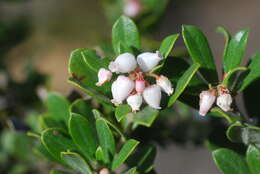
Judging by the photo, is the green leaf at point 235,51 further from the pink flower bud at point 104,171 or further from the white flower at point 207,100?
the pink flower bud at point 104,171

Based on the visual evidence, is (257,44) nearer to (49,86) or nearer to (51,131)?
(49,86)

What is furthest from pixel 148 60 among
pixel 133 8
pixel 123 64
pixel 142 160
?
pixel 133 8

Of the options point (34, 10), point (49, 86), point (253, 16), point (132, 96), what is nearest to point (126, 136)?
point (132, 96)

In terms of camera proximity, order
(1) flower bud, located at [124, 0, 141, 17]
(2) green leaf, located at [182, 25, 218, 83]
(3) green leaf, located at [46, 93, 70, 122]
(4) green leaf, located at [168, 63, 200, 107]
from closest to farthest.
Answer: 1. (4) green leaf, located at [168, 63, 200, 107]
2. (2) green leaf, located at [182, 25, 218, 83]
3. (3) green leaf, located at [46, 93, 70, 122]
4. (1) flower bud, located at [124, 0, 141, 17]

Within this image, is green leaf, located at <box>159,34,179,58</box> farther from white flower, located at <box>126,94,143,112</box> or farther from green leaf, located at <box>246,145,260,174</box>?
green leaf, located at <box>246,145,260,174</box>

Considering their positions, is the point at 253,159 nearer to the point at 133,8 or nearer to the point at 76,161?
the point at 76,161

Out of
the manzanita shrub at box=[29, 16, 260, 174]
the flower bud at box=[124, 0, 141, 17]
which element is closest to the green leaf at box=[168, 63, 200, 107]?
the manzanita shrub at box=[29, 16, 260, 174]

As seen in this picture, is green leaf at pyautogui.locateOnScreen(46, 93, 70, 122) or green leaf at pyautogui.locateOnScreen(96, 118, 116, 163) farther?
green leaf at pyautogui.locateOnScreen(46, 93, 70, 122)

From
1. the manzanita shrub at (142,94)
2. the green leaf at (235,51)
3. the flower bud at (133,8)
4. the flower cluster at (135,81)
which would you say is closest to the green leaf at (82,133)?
the manzanita shrub at (142,94)

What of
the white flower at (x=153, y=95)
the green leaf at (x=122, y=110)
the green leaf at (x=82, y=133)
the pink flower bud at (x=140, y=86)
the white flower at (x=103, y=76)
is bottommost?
the green leaf at (x=82, y=133)
